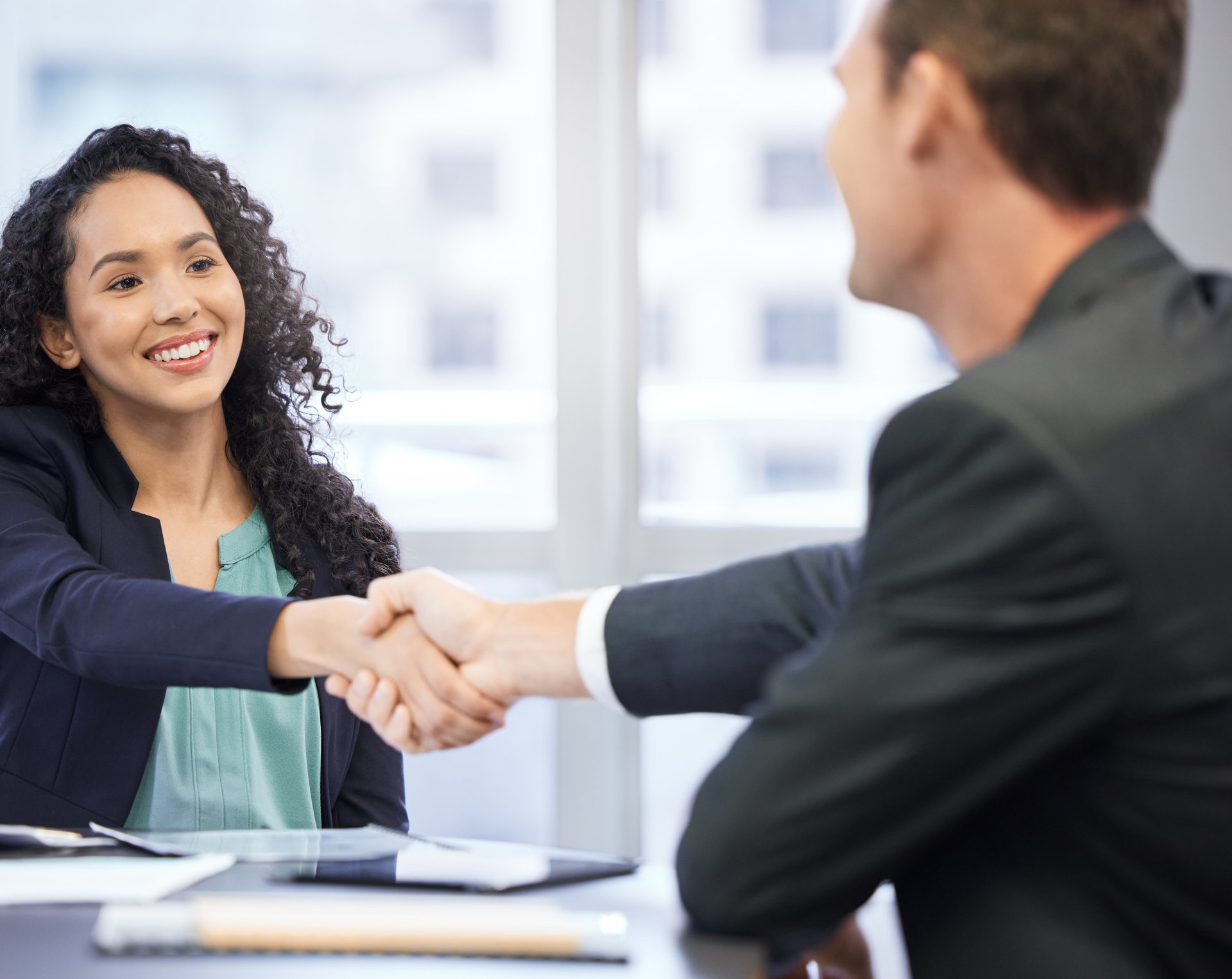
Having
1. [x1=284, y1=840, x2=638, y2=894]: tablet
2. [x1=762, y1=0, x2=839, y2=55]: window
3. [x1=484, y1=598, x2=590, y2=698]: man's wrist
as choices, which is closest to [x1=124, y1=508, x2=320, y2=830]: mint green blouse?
Answer: [x1=484, y1=598, x2=590, y2=698]: man's wrist

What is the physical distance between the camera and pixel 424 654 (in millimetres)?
1323

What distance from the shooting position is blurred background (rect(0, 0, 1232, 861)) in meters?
2.81

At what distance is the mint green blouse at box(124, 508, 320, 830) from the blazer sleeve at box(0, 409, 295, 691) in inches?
7.7

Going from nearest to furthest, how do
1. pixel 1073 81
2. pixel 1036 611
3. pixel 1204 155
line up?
pixel 1036 611, pixel 1073 81, pixel 1204 155

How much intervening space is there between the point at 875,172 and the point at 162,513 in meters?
1.16

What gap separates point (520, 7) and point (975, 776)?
2504 millimetres

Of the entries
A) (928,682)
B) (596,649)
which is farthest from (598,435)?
(928,682)

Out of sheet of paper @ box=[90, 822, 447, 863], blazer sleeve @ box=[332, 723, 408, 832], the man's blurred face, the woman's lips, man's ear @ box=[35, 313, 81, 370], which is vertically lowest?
sheet of paper @ box=[90, 822, 447, 863]

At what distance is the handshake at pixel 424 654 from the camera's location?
1.25m

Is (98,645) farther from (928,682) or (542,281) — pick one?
(542,281)

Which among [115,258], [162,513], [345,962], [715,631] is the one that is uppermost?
[115,258]

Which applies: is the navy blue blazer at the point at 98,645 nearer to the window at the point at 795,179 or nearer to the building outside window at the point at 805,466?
the building outside window at the point at 805,466

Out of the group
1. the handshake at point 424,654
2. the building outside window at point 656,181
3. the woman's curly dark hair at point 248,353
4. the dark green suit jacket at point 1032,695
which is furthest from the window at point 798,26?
the dark green suit jacket at point 1032,695

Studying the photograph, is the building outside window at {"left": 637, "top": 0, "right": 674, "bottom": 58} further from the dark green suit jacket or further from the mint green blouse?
the dark green suit jacket
